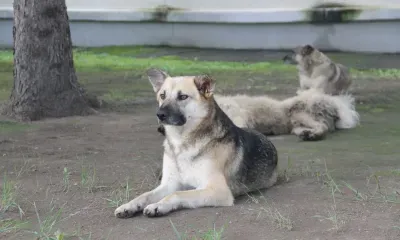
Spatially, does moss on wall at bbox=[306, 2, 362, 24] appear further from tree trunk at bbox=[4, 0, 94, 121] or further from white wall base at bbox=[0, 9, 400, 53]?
tree trunk at bbox=[4, 0, 94, 121]

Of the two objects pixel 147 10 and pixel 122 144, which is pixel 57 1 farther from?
pixel 147 10

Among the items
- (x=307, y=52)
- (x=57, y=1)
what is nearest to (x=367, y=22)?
(x=307, y=52)

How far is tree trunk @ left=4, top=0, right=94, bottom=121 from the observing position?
8.23 meters

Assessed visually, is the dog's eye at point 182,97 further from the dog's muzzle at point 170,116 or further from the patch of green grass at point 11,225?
the patch of green grass at point 11,225

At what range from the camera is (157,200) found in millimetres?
4965

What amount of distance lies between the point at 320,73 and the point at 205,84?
599 cm

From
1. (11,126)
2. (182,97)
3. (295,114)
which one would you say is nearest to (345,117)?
(295,114)

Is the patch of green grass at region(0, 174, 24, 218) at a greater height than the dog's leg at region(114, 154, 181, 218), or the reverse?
the dog's leg at region(114, 154, 181, 218)

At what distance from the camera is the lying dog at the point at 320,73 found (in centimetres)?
1062

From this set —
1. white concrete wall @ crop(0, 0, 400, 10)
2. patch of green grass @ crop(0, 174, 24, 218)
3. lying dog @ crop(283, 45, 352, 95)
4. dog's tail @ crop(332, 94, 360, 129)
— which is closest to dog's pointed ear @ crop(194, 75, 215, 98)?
patch of green grass @ crop(0, 174, 24, 218)

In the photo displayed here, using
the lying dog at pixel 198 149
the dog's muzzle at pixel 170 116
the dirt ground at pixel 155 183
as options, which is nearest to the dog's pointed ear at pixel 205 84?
the lying dog at pixel 198 149

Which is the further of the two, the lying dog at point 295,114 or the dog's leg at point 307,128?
the lying dog at point 295,114

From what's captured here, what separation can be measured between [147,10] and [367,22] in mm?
5061

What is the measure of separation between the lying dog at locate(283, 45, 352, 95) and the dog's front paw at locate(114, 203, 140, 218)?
6047 mm
